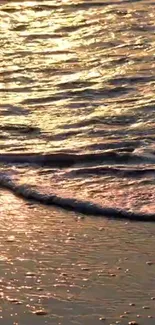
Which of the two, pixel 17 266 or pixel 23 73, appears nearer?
pixel 17 266

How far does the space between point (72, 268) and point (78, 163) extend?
1512 mm

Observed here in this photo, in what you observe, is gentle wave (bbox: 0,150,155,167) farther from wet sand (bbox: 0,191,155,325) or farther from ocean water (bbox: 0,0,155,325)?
wet sand (bbox: 0,191,155,325)

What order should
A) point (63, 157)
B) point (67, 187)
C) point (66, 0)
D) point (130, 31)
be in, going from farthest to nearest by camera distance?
point (66, 0) → point (130, 31) → point (63, 157) → point (67, 187)

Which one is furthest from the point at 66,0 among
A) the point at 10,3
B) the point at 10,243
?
the point at 10,243

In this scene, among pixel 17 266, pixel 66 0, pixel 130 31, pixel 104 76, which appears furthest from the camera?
pixel 66 0

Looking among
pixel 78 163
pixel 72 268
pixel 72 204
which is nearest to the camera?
pixel 72 268

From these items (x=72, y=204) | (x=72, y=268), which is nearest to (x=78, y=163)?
(x=72, y=204)

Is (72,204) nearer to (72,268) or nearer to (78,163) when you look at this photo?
(78,163)

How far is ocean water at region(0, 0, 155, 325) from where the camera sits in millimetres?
4023

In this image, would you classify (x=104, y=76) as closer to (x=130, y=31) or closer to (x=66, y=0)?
(x=130, y=31)

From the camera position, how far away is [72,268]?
14.0ft

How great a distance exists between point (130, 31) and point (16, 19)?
4.54 ft

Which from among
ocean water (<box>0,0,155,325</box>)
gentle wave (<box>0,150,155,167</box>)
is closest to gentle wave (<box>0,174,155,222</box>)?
ocean water (<box>0,0,155,325</box>)

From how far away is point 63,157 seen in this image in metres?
5.79
